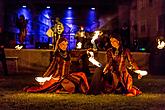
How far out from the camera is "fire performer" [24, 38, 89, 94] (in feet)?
39.6

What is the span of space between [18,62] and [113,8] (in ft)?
60.4

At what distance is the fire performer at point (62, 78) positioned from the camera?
12.1 metres

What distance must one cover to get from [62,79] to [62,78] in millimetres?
42

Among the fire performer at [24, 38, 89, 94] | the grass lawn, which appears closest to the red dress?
the fire performer at [24, 38, 89, 94]

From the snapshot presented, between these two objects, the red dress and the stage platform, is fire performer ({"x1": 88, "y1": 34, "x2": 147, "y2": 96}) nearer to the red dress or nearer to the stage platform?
the red dress

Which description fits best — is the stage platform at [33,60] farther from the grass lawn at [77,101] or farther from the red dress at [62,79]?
the red dress at [62,79]

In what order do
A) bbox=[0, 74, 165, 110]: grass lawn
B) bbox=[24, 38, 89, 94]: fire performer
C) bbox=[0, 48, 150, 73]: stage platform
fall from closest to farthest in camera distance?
bbox=[0, 74, 165, 110]: grass lawn → bbox=[24, 38, 89, 94]: fire performer → bbox=[0, 48, 150, 73]: stage platform

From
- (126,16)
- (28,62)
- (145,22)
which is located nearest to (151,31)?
(145,22)

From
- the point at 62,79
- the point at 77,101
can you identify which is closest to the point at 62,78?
the point at 62,79

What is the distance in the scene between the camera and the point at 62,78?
12188 millimetres

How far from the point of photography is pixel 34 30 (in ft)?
113

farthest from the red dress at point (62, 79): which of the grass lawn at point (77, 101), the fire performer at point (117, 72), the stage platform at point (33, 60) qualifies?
the stage platform at point (33, 60)

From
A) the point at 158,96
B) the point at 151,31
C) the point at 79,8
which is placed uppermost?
the point at 79,8

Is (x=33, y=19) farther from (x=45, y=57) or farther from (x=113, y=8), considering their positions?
(x=45, y=57)
